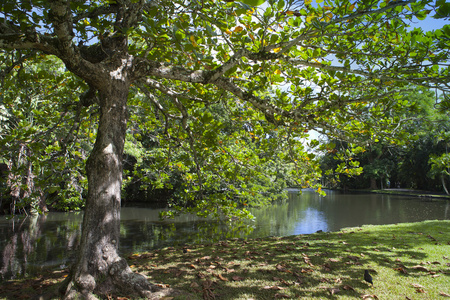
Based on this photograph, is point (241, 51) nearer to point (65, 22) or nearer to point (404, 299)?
point (65, 22)

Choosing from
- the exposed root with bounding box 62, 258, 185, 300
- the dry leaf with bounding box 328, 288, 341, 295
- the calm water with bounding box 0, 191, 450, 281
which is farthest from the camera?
the calm water with bounding box 0, 191, 450, 281

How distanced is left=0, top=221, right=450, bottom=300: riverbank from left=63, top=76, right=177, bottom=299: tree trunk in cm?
23

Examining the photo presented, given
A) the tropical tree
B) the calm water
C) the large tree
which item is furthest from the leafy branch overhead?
the calm water

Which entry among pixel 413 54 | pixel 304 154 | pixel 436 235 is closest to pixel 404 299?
pixel 304 154

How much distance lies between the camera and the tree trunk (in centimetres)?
268

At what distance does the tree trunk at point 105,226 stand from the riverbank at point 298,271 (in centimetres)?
23

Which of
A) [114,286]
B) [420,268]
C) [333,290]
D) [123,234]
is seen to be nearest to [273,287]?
[333,290]

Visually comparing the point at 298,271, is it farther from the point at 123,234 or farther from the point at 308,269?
the point at 123,234

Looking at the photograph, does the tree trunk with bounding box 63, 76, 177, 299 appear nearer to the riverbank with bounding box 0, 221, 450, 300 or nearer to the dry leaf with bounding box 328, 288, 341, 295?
the riverbank with bounding box 0, 221, 450, 300

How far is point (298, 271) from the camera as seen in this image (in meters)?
3.69

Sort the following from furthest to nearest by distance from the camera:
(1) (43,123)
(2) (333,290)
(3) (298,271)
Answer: (1) (43,123) < (3) (298,271) < (2) (333,290)

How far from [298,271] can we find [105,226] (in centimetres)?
254

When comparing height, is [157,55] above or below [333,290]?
above

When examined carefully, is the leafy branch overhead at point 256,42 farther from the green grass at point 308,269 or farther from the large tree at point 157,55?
the green grass at point 308,269
